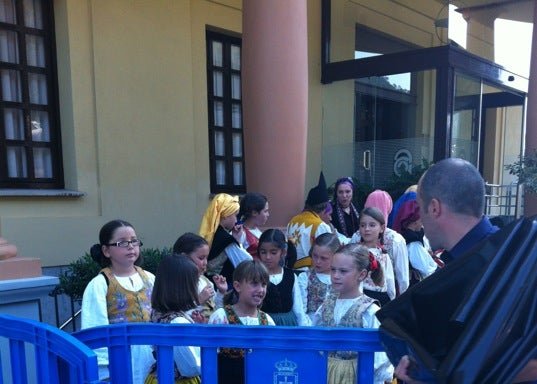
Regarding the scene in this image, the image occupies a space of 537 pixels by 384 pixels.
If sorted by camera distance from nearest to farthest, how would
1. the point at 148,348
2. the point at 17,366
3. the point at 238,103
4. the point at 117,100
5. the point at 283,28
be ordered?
the point at 17,366
the point at 148,348
the point at 283,28
the point at 117,100
the point at 238,103

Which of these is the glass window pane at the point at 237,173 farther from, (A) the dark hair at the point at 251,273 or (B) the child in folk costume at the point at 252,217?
(A) the dark hair at the point at 251,273

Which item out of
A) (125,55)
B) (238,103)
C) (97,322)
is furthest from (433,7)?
(97,322)

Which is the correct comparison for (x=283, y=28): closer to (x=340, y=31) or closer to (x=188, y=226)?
(x=188, y=226)

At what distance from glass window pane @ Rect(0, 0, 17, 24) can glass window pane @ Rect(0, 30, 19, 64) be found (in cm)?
14

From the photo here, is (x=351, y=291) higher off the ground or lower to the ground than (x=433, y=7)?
lower

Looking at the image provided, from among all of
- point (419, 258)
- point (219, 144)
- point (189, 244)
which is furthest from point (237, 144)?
point (189, 244)

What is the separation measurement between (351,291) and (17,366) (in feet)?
5.35

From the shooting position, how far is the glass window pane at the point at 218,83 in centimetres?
757

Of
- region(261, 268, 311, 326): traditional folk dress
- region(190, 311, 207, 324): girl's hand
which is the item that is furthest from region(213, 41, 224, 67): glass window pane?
region(190, 311, 207, 324): girl's hand

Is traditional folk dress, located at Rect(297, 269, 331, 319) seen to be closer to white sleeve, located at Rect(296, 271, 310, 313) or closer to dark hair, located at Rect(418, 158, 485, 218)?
white sleeve, located at Rect(296, 271, 310, 313)

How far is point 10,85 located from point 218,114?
311 centimetres

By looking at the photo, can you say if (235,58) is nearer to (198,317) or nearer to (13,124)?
(13,124)

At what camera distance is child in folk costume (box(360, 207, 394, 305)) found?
3.50 m

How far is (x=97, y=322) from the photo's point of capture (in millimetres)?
2416
